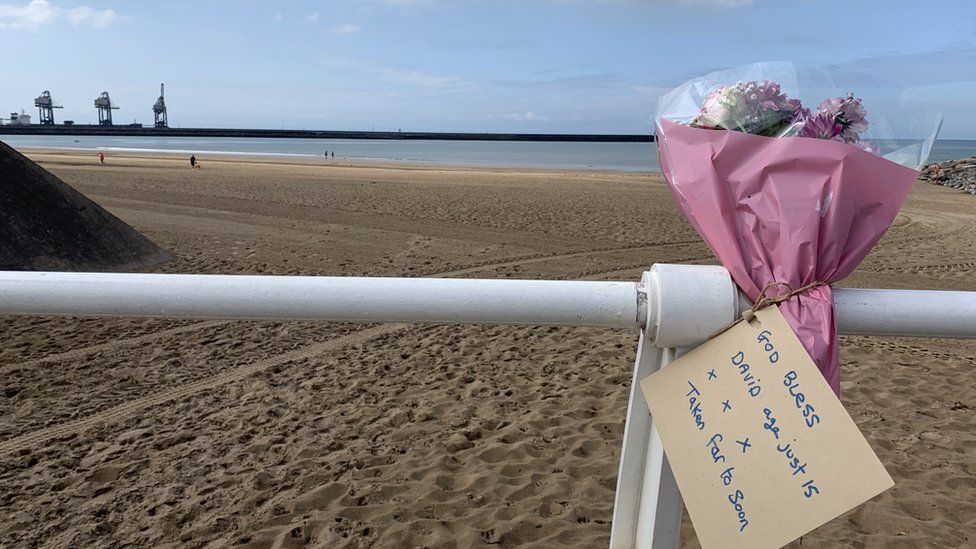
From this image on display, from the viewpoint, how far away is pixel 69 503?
10.5ft

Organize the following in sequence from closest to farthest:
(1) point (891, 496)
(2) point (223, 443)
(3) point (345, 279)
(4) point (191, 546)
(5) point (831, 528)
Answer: (3) point (345, 279) < (4) point (191, 546) < (5) point (831, 528) < (1) point (891, 496) < (2) point (223, 443)

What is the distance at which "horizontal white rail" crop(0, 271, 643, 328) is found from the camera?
3.81ft

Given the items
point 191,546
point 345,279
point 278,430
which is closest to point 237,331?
point 278,430

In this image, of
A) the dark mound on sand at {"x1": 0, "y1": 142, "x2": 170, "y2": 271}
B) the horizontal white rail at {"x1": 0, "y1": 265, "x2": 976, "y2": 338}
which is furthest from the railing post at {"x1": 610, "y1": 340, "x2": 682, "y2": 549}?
the dark mound on sand at {"x1": 0, "y1": 142, "x2": 170, "y2": 271}

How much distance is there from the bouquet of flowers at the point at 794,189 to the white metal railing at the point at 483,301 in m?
0.06

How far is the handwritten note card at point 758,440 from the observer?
101 centimetres

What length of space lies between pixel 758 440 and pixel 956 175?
3316 cm

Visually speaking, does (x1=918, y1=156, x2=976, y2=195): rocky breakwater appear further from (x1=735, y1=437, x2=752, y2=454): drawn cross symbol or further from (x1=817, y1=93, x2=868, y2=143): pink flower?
(x1=735, y1=437, x2=752, y2=454): drawn cross symbol

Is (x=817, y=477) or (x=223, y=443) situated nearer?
(x=817, y=477)

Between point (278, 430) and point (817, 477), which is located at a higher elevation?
point (817, 477)

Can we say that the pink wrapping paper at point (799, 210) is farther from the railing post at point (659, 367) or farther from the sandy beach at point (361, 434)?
the sandy beach at point (361, 434)

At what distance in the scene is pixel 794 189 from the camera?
112 centimetres

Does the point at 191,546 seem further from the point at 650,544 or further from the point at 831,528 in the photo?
the point at 831,528

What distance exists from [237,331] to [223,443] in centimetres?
239
